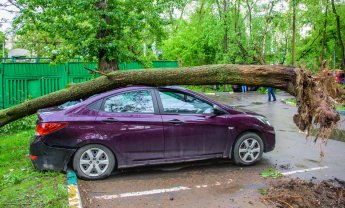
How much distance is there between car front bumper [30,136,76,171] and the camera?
545 centimetres

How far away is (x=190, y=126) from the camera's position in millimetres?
5934

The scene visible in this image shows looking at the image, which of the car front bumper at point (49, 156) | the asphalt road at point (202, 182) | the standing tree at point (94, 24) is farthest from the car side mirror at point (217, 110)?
the standing tree at point (94, 24)

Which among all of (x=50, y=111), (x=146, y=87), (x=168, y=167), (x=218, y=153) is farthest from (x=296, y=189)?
(x=50, y=111)

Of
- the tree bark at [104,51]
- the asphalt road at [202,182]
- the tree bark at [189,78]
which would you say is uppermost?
the tree bark at [104,51]

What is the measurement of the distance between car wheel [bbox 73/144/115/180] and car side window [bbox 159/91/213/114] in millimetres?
1253

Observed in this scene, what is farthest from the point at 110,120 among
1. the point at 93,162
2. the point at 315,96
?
the point at 315,96

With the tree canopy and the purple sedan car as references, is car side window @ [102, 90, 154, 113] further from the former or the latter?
the tree canopy

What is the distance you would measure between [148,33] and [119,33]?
1394 millimetres

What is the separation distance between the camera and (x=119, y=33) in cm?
1057

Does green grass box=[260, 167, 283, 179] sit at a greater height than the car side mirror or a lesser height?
lesser

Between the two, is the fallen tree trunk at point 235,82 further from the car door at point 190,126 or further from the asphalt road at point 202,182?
the asphalt road at point 202,182

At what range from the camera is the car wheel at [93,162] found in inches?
217

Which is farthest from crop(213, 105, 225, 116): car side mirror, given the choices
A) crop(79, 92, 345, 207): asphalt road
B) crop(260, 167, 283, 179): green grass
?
crop(260, 167, 283, 179): green grass

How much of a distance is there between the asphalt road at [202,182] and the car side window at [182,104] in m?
1.11
